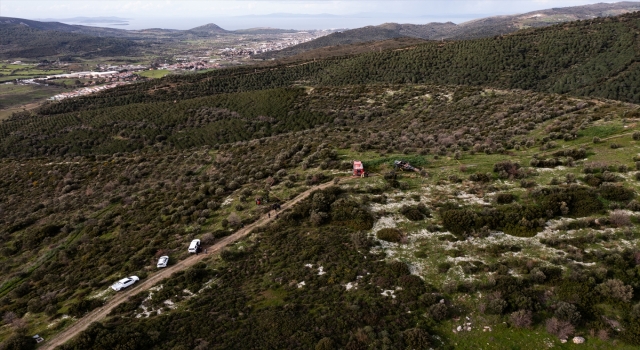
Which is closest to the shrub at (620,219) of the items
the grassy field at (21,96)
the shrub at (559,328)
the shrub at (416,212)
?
the shrub at (559,328)

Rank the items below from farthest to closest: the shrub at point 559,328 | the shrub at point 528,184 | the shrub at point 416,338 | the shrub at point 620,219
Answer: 1. the shrub at point 528,184
2. the shrub at point 620,219
3. the shrub at point 416,338
4. the shrub at point 559,328

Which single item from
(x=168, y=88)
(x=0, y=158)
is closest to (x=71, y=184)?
(x=0, y=158)

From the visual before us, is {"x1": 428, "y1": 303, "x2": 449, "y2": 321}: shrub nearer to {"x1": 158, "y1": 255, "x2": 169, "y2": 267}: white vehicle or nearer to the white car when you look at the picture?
{"x1": 158, "y1": 255, "x2": 169, "y2": 267}: white vehicle

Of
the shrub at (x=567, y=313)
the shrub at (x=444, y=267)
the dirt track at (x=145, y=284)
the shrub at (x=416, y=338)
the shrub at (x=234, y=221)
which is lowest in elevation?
the dirt track at (x=145, y=284)

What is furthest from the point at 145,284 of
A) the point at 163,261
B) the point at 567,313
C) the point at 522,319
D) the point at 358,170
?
the point at 567,313

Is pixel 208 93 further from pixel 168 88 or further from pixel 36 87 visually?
pixel 36 87

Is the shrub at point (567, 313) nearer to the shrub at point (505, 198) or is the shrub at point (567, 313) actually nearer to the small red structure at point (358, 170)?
the shrub at point (505, 198)

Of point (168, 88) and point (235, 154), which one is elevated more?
point (168, 88)
